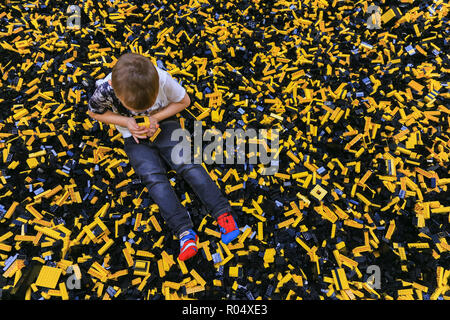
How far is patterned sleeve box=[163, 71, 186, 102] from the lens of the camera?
8.59 ft

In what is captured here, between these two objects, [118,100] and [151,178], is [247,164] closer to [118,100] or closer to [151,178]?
[151,178]

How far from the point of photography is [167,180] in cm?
280

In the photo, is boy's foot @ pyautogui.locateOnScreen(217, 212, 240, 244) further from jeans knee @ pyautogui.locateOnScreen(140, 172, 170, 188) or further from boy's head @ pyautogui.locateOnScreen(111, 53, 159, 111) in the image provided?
boy's head @ pyautogui.locateOnScreen(111, 53, 159, 111)

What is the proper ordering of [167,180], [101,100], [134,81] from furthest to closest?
[167,180], [101,100], [134,81]

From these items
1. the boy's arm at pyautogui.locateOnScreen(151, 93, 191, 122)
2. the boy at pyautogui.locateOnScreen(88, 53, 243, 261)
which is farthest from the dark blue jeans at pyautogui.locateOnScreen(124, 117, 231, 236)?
the boy's arm at pyautogui.locateOnScreen(151, 93, 191, 122)

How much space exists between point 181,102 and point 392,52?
313cm

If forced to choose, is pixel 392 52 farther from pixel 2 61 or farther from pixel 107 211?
pixel 2 61

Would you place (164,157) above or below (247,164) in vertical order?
above

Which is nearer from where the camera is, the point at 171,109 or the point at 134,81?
the point at 134,81

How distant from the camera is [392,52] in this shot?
373 cm

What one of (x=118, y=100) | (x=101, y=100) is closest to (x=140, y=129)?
(x=118, y=100)

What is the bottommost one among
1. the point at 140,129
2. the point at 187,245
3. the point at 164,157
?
the point at 187,245

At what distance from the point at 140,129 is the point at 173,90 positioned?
52 cm

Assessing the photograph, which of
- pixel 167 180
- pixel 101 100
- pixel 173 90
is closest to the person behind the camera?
pixel 101 100
